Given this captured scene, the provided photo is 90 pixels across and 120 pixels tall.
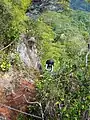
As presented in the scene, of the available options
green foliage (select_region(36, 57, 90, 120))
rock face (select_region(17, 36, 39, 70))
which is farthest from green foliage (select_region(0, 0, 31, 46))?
green foliage (select_region(36, 57, 90, 120))

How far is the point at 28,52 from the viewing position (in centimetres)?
1221

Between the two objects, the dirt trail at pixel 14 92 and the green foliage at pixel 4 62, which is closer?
the dirt trail at pixel 14 92

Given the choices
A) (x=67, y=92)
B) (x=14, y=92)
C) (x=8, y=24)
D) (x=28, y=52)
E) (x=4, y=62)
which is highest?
(x=8, y=24)

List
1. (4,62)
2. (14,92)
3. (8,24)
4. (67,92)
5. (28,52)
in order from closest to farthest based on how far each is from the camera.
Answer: (67,92) < (14,92) < (4,62) < (8,24) < (28,52)

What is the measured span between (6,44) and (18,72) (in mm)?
977

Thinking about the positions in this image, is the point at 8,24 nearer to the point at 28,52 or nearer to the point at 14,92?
the point at 28,52

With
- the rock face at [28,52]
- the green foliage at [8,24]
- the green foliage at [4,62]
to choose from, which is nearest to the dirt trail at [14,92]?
the green foliage at [4,62]

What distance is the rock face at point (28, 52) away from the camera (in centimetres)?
1104

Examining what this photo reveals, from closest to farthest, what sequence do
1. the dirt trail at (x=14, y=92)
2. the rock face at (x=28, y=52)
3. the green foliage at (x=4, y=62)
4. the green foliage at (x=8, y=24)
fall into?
the dirt trail at (x=14, y=92)
the green foliage at (x=4, y=62)
the green foliage at (x=8, y=24)
the rock face at (x=28, y=52)

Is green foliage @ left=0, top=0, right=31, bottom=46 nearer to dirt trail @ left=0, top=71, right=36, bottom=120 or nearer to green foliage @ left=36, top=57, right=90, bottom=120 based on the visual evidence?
dirt trail @ left=0, top=71, right=36, bottom=120

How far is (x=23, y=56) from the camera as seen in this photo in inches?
440

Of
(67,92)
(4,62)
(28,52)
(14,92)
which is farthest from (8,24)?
(67,92)

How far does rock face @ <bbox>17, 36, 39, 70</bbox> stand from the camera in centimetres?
1104

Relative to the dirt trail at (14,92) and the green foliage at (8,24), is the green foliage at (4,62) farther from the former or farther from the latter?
the green foliage at (8,24)
